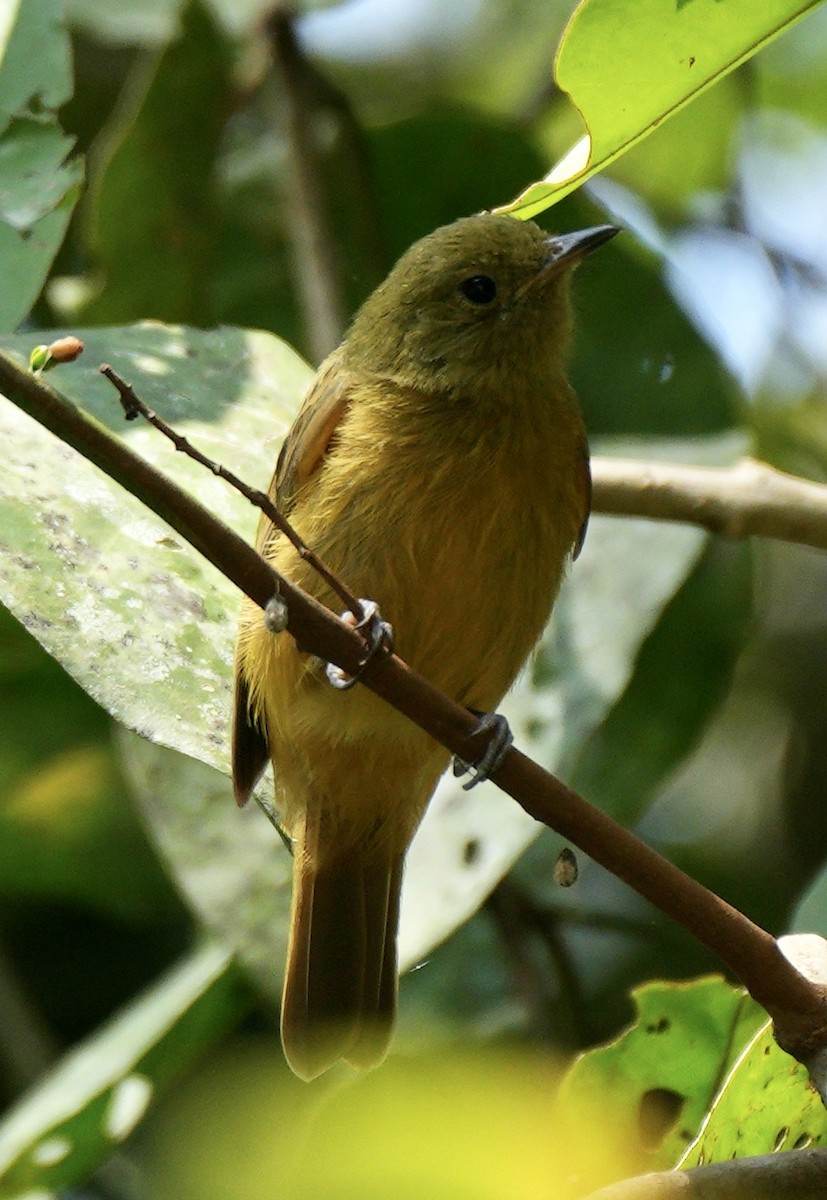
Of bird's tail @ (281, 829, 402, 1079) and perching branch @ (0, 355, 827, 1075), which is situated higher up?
perching branch @ (0, 355, 827, 1075)

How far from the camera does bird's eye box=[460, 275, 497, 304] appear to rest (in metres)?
3.41

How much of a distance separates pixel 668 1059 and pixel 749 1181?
714 millimetres

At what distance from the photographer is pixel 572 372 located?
433 centimetres

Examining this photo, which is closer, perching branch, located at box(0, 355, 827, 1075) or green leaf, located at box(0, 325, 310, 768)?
perching branch, located at box(0, 355, 827, 1075)

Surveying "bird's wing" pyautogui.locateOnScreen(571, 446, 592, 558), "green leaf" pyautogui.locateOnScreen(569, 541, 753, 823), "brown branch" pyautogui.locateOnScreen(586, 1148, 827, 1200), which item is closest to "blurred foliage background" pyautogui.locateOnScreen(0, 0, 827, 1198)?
"green leaf" pyautogui.locateOnScreen(569, 541, 753, 823)

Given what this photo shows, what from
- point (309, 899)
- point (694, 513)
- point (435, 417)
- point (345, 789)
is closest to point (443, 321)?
point (435, 417)

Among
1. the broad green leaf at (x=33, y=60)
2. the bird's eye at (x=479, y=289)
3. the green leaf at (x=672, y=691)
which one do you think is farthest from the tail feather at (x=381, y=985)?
the broad green leaf at (x=33, y=60)

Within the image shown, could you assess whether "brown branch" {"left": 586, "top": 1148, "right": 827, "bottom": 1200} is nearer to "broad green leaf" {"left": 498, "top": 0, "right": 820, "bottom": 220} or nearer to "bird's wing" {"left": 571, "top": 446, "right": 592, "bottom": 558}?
"broad green leaf" {"left": 498, "top": 0, "right": 820, "bottom": 220}

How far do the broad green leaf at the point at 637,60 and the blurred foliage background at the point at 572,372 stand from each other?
1818mm

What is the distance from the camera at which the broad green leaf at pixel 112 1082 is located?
316 cm

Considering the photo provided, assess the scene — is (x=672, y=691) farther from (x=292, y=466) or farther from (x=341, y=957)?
(x=292, y=466)

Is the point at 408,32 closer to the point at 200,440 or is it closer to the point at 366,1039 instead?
the point at 200,440

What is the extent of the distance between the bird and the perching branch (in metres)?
0.87

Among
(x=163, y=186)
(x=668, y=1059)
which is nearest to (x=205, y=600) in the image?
(x=668, y=1059)
